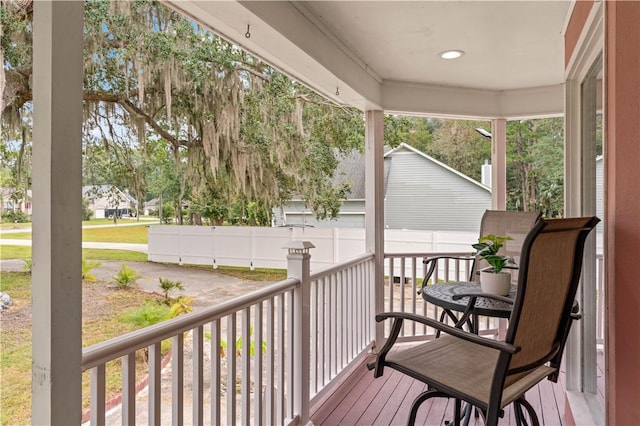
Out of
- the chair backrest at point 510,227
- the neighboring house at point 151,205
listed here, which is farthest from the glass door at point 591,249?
the neighboring house at point 151,205

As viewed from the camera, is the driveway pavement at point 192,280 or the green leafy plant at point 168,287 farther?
the green leafy plant at point 168,287

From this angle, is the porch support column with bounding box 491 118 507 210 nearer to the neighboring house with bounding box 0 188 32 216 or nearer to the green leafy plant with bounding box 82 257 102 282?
the green leafy plant with bounding box 82 257 102 282

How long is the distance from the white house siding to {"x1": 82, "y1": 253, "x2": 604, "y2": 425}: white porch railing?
0.52 meters

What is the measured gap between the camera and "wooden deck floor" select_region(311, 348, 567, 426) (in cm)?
269

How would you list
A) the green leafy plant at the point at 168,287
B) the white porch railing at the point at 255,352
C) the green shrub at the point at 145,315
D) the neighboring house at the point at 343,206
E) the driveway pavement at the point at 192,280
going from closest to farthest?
the white porch railing at the point at 255,352 → the green shrub at the point at 145,315 → the driveway pavement at the point at 192,280 → the green leafy plant at the point at 168,287 → the neighboring house at the point at 343,206

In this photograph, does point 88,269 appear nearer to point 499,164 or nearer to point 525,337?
point 525,337

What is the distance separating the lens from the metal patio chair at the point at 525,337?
4.74ft

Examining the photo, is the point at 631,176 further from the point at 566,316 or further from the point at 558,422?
the point at 558,422

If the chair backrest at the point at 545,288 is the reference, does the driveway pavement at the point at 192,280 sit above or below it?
below

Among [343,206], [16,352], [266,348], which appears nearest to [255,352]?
[266,348]

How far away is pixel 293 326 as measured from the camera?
2.34 metres

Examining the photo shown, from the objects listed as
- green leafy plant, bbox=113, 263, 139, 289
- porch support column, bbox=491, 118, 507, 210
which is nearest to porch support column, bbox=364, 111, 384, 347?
porch support column, bbox=491, 118, 507, 210

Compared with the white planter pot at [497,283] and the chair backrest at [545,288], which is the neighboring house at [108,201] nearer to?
the white planter pot at [497,283]

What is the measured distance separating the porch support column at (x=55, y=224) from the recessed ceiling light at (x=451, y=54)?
2.78 metres
